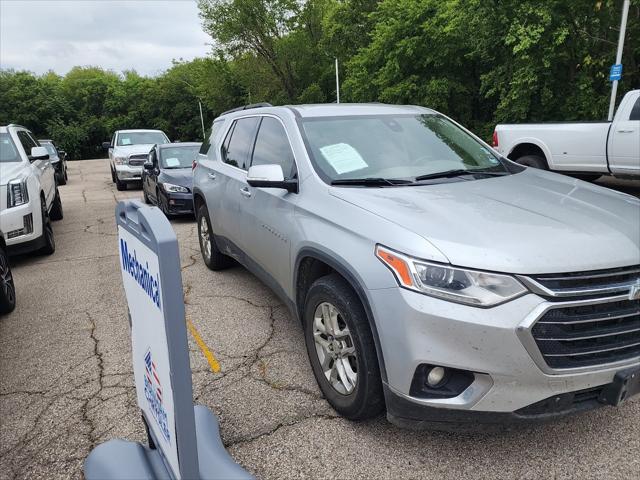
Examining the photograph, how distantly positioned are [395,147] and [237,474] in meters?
2.28

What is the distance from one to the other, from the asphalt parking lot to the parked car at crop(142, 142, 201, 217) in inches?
166

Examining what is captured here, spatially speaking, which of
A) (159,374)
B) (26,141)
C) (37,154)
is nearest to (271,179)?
(159,374)

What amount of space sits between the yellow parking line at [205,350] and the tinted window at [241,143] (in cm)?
145

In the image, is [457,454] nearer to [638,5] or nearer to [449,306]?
[449,306]

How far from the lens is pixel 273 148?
373 centimetres

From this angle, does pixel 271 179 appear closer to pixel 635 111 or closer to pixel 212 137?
pixel 212 137

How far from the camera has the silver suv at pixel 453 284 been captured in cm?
201

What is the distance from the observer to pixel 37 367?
345cm

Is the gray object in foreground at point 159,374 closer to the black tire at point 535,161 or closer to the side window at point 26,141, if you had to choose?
the side window at point 26,141

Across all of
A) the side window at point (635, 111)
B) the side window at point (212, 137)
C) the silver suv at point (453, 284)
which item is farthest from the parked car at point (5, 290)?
the side window at point (635, 111)

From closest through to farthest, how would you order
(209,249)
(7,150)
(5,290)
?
(5,290)
(209,249)
(7,150)

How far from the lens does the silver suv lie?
2006mm

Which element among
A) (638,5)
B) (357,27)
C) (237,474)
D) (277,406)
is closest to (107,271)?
(277,406)

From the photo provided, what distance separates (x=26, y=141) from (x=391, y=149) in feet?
22.6
